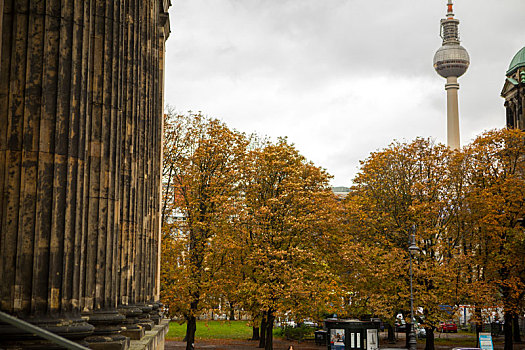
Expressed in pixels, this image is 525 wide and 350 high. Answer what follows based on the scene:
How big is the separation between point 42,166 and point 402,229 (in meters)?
36.1

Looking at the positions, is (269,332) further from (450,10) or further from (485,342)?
(450,10)

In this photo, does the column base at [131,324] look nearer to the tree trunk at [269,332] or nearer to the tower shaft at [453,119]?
the tree trunk at [269,332]

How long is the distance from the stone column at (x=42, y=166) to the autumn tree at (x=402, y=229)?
32033mm

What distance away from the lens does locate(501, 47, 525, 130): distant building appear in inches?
2474

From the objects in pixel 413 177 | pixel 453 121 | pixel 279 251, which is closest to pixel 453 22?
pixel 453 121

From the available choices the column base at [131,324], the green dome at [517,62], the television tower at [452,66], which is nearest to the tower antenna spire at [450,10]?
the television tower at [452,66]

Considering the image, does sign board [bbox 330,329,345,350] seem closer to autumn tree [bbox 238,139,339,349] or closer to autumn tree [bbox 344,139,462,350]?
autumn tree [bbox 238,139,339,349]

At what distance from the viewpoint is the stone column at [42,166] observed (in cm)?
716

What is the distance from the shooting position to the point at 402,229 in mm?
41344

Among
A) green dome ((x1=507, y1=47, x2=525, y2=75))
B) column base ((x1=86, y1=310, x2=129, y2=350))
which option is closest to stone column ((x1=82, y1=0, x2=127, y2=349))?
column base ((x1=86, y1=310, x2=129, y2=350))

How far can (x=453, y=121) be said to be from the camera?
133125mm

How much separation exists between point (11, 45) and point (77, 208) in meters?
2.10

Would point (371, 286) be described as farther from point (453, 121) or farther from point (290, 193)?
point (453, 121)

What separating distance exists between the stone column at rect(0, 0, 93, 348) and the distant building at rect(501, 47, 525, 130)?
60.4 meters
